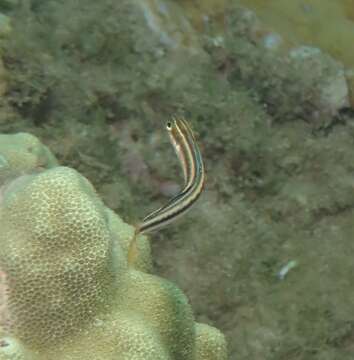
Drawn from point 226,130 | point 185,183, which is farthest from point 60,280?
point 226,130

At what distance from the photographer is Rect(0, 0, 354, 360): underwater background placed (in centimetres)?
453

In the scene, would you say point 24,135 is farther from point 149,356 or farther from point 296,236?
point 296,236

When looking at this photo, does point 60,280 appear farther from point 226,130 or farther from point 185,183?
point 226,130

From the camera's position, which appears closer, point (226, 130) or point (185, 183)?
point (185, 183)

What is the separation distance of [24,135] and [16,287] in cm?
135

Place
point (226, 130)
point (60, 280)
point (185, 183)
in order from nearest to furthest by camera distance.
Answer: point (60, 280)
point (185, 183)
point (226, 130)

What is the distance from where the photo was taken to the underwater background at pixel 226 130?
4531 millimetres

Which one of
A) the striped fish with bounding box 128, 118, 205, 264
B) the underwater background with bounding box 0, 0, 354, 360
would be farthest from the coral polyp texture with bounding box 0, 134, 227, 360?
the underwater background with bounding box 0, 0, 354, 360

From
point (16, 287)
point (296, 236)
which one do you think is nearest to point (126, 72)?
point (296, 236)

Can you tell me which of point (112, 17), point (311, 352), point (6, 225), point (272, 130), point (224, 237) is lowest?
point (311, 352)

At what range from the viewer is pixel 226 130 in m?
5.22

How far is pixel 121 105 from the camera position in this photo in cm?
502

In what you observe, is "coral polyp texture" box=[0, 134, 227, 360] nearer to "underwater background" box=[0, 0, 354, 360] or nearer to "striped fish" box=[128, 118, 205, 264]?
"striped fish" box=[128, 118, 205, 264]

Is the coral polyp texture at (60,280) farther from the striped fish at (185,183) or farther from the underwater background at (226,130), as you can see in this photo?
the underwater background at (226,130)
